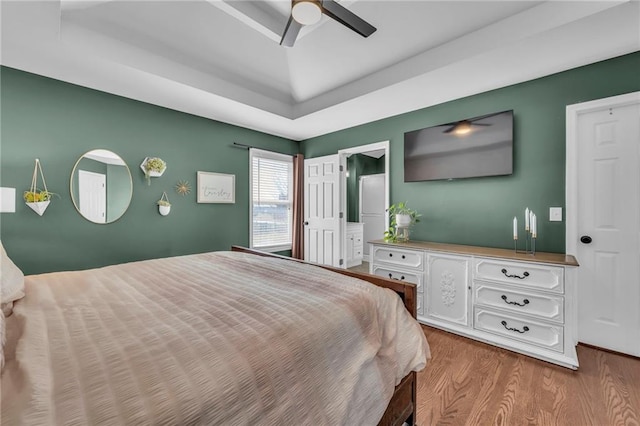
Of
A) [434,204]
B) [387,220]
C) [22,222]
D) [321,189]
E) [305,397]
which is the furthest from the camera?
[321,189]

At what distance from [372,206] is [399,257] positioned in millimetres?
3277

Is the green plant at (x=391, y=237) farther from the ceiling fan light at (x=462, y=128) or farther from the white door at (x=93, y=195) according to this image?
the white door at (x=93, y=195)

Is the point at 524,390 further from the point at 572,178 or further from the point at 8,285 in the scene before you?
the point at 8,285

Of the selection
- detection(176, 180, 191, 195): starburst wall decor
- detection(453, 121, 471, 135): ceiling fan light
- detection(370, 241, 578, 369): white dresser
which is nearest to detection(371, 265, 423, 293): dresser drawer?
detection(370, 241, 578, 369): white dresser

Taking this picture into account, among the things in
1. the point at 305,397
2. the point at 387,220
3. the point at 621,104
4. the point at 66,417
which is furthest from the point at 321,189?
the point at 66,417

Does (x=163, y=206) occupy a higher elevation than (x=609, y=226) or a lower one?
higher

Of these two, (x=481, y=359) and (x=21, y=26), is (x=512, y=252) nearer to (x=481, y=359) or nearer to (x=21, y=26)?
(x=481, y=359)

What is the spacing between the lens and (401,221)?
10.4 ft

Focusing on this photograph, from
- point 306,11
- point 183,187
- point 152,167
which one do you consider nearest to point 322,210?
point 183,187

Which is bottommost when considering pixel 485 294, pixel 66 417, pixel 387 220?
pixel 485 294

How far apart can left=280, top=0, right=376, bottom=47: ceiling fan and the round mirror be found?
228cm

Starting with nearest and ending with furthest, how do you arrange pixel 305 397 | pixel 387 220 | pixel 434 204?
pixel 305 397, pixel 434 204, pixel 387 220

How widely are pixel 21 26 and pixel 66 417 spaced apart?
266 centimetres

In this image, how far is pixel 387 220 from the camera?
3.65m
